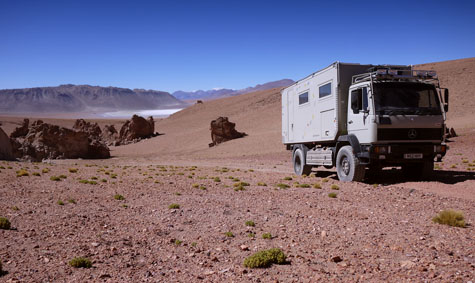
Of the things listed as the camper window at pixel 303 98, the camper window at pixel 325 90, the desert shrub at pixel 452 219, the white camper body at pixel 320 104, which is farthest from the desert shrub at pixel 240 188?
the desert shrub at pixel 452 219

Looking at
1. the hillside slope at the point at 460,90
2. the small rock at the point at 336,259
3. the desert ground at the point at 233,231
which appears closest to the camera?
the desert ground at the point at 233,231

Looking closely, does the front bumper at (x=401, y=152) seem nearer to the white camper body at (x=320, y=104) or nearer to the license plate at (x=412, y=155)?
the license plate at (x=412, y=155)

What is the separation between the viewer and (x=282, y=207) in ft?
33.6

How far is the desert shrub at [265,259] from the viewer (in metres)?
Result: 5.88

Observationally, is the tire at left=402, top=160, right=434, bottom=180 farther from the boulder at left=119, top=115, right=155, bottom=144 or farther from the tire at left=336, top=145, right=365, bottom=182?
the boulder at left=119, top=115, right=155, bottom=144

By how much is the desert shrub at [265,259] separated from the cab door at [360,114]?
8140 mm

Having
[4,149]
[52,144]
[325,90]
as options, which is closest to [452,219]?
[325,90]

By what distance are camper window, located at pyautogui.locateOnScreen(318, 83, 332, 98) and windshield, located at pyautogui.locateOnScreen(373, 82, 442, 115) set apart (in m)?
2.24

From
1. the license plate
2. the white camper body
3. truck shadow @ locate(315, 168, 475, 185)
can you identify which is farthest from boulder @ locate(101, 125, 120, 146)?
the license plate

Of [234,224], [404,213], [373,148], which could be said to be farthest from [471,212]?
[234,224]

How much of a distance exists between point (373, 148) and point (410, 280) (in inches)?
328

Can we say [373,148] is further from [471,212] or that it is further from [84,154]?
[84,154]

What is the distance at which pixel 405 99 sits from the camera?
13.2m

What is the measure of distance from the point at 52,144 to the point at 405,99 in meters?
36.6
